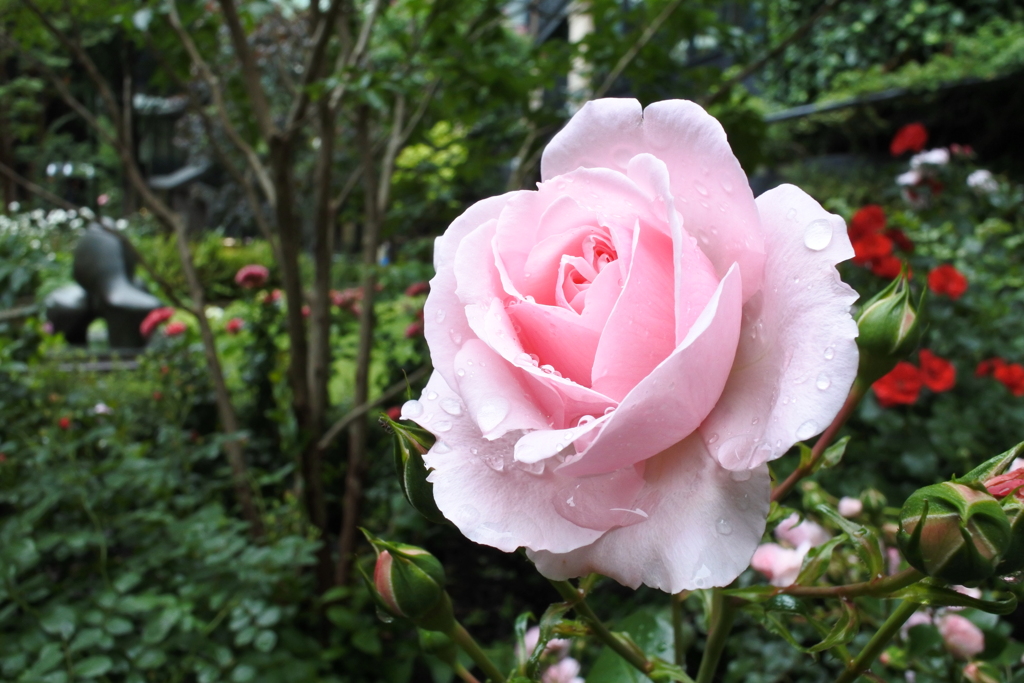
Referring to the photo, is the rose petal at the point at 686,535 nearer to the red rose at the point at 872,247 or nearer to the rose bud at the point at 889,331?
the rose bud at the point at 889,331

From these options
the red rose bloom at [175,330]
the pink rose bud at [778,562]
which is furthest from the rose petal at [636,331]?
the red rose bloom at [175,330]

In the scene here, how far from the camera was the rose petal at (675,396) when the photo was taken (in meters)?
0.24

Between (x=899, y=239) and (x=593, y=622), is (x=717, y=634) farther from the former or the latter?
(x=899, y=239)

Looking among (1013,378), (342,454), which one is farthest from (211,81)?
(1013,378)

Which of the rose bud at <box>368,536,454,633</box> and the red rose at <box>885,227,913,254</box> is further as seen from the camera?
the red rose at <box>885,227,913,254</box>

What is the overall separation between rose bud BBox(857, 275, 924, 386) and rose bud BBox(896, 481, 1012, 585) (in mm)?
93

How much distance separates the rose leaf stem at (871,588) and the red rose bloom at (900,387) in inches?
51.2

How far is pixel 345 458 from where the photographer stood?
2398 mm

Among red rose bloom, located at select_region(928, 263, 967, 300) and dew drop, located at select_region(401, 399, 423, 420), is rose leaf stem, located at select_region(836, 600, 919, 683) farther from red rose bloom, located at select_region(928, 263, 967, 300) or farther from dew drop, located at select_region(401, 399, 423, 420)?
red rose bloom, located at select_region(928, 263, 967, 300)

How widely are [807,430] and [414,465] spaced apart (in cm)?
17

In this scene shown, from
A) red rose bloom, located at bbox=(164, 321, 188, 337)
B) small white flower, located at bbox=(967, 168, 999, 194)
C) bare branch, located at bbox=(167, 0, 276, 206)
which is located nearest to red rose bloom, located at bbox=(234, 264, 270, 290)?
red rose bloom, located at bbox=(164, 321, 188, 337)

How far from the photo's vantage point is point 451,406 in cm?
31

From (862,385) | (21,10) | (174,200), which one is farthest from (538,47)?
(174,200)

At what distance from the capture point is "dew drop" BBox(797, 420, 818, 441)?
0.24 meters
